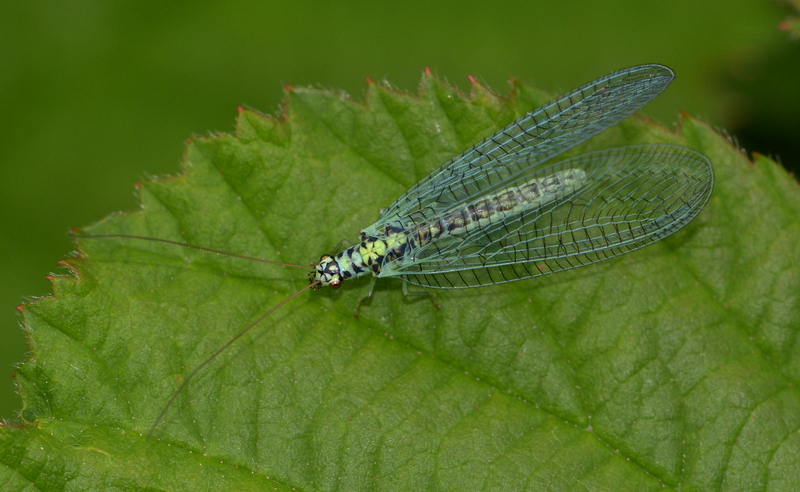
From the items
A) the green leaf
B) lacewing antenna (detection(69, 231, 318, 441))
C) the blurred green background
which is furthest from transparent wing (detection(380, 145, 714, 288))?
the blurred green background

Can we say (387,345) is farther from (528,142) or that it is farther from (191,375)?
(528,142)

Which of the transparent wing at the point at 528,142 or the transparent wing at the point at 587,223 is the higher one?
the transparent wing at the point at 528,142

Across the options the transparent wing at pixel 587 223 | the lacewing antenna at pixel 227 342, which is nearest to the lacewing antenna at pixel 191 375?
the lacewing antenna at pixel 227 342

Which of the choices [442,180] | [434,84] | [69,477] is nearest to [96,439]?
[69,477]

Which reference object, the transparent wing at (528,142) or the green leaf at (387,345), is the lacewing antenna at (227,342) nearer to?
the green leaf at (387,345)

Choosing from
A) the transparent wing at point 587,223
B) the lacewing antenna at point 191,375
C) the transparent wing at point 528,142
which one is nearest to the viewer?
the lacewing antenna at point 191,375

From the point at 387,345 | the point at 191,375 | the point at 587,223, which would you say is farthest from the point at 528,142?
the point at 191,375

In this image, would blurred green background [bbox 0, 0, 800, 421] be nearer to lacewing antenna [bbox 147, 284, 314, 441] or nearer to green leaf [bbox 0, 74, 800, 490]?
green leaf [bbox 0, 74, 800, 490]
